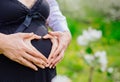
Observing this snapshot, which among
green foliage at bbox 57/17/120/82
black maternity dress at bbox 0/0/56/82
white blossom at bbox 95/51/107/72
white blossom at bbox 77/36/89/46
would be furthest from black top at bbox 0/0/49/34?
green foliage at bbox 57/17/120/82

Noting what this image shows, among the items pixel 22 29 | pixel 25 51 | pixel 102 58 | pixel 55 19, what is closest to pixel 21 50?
pixel 25 51

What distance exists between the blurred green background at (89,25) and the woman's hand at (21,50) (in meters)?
2.82

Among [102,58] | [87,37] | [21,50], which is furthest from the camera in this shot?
[87,37]

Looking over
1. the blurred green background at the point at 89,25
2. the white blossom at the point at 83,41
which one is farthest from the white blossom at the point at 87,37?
the blurred green background at the point at 89,25

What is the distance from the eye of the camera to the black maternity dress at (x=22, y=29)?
1935 millimetres

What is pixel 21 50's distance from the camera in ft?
6.14

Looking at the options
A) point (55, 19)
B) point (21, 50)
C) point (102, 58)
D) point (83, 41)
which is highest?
point (83, 41)

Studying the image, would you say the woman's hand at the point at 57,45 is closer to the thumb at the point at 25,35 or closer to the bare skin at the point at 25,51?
the bare skin at the point at 25,51

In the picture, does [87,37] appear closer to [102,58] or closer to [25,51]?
[102,58]

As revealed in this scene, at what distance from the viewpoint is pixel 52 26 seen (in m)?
2.29

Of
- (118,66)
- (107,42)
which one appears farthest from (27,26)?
(107,42)

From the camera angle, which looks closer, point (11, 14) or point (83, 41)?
point (11, 14)

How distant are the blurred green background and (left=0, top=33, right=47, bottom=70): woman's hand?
111 inches

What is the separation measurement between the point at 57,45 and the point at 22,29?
0.64 ft
